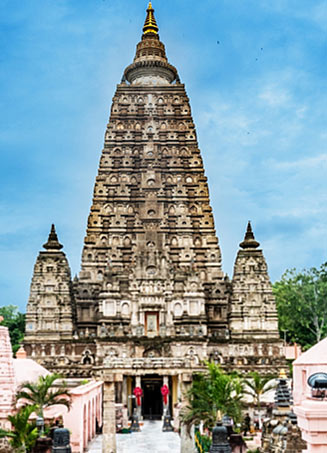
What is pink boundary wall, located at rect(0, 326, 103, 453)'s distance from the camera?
2958 cm

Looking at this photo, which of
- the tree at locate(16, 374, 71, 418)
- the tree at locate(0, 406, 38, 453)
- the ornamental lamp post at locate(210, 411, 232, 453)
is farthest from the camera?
the tree at locate(16, 374, 71, 418)

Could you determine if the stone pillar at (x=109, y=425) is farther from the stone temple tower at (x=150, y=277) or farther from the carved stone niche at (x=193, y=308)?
the carved stone niche at (x=193, y=308)

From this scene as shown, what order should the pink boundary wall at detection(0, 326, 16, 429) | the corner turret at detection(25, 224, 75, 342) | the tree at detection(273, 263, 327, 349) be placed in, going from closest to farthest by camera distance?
1. the pink boundary wall at detection(0, 326, 16, 429)
2. the corner turret at detection(25, 224, 75, 342)
3. the tree at detection(273, 263, 327, 349)

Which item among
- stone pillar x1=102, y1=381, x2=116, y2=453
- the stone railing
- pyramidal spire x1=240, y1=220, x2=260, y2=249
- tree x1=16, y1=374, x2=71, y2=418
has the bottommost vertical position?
stone pillar x1=102, y1=381, x2=116, y2=453

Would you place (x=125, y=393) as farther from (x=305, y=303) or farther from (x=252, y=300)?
(x=305, y=303)

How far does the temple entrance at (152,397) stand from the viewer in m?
51.4

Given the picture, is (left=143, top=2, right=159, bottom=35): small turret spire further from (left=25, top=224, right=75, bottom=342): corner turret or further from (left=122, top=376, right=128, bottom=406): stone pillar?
(left=122, top=376, right=128, bottom=406): stone pillar

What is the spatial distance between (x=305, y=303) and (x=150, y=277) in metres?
23.9

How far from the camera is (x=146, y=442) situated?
38.7m

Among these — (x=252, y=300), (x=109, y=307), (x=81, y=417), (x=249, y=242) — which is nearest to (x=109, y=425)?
(x=81, y=417)

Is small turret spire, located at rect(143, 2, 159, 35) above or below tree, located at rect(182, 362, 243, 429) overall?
above

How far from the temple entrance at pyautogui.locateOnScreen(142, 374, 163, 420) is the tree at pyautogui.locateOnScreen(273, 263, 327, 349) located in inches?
1060

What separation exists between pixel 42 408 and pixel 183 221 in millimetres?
34027

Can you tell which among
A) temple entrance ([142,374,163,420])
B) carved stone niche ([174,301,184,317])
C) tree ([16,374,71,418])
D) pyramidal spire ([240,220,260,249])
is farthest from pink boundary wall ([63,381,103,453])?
pyramidal spire ([240,220,260,249])
